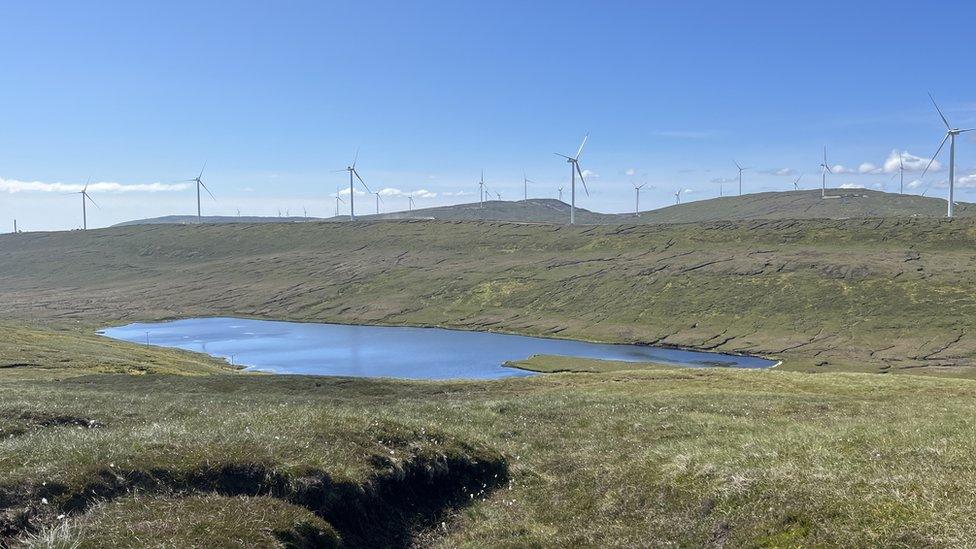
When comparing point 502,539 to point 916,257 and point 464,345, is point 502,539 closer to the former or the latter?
point 464,345

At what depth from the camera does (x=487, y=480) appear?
22.2 metres

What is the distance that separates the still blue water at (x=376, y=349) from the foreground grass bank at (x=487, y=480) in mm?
78972

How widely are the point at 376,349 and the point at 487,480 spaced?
123m

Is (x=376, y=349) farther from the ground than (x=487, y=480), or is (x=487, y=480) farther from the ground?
(x=487, y=480)

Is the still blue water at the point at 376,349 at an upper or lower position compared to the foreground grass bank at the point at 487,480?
lower

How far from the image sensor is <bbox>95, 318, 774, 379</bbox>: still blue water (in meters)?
117

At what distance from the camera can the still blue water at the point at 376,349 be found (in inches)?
4589

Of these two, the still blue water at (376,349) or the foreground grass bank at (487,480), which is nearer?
the foreground grass bank at (487,480)

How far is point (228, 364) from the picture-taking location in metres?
115

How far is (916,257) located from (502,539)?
203599 millimetres

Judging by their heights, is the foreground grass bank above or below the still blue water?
above

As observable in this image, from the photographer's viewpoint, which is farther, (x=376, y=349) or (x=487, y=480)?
(x=376, y=349)

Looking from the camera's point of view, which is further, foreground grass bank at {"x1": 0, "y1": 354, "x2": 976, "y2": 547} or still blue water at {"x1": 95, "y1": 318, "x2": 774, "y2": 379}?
still blue water at {"x1": 95, "y1": 318, "x2": 774, "y2": 379}

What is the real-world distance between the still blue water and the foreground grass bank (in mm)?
78972
